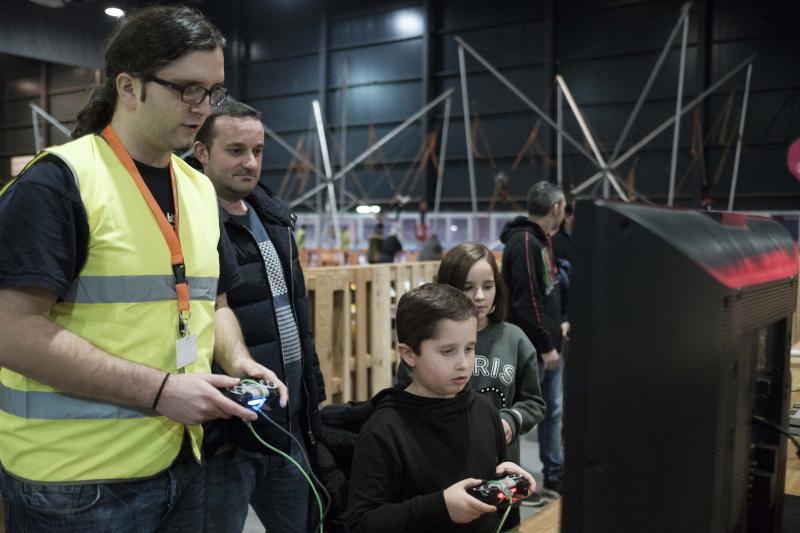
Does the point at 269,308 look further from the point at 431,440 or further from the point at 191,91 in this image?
the point at 191,91

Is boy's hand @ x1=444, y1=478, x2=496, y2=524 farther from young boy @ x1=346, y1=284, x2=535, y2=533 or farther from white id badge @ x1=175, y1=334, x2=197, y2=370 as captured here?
white id badge @ x1=175, y1=334, x2=197, y2=370

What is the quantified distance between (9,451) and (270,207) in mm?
960

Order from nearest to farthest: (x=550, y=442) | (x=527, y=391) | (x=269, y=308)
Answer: (x=269, y=308), (x=527, y=391), (x=550, y=442)

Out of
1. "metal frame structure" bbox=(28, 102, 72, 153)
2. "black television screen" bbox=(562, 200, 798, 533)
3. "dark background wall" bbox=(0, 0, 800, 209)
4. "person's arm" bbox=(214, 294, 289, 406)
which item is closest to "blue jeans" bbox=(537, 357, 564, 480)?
"person's arm" bbox=(214, 294, 289, 406)

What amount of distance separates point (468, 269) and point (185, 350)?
4.27 feet

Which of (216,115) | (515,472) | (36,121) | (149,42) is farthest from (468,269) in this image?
(36,121)

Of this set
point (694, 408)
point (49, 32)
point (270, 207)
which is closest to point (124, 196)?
point (270, 207)

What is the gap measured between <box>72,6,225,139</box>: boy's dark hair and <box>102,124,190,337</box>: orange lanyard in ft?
0.29

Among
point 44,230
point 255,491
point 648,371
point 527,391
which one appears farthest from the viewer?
point 527,391

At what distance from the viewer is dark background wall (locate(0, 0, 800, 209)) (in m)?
12.9

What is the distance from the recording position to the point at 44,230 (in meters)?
1.10

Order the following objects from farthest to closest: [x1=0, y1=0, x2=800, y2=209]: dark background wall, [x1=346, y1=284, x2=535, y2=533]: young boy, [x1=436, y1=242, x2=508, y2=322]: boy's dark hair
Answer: [x1=0, y1=0, x2=800, y2=209]: dark background wall, [x1=436, y1=242, x2=508, y2=322]: boy's dark hair, [x1=346, y1=284, x2=535, y2=533]: young boy

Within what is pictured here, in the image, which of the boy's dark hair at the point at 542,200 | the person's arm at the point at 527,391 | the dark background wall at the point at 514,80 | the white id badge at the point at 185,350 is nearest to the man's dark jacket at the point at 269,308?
the white id badge at the point at 185,350

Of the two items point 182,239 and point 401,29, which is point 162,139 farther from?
point 401,29
